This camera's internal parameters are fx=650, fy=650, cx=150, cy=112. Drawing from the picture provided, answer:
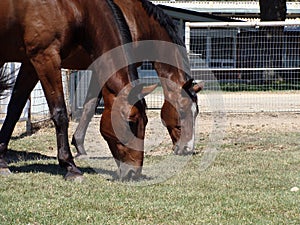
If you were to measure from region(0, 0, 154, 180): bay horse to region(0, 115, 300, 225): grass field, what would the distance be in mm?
418

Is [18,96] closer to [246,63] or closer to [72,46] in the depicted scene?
[72,46]

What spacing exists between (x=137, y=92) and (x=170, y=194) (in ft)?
3.60

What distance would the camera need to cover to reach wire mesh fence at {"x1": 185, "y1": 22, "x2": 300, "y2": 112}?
16.0 metres

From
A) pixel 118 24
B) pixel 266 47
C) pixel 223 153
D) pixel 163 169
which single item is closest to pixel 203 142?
pixel 223 153

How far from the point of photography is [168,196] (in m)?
5.39

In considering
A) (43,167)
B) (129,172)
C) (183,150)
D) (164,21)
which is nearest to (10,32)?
(43,167)

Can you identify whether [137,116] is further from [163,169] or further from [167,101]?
[167,101]

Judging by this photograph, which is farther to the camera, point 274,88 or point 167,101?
point 274,88

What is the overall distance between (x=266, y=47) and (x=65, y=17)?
11.2 metres

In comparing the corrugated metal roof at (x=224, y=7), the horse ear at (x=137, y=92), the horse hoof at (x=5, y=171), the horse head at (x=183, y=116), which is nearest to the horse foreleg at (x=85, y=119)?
the horse head at (x=183, y=116)

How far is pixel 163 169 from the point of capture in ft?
22.7

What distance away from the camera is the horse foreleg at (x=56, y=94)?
6.19 metres

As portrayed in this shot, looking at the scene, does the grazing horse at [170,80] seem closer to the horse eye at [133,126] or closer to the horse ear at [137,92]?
Result: the horse ear at [137,92]

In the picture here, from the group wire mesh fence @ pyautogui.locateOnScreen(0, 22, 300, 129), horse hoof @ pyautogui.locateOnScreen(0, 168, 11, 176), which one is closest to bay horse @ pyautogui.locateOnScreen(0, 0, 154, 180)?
horse hoof @ pyautogui.locateOnScreen(0, 168, 11, 176)
